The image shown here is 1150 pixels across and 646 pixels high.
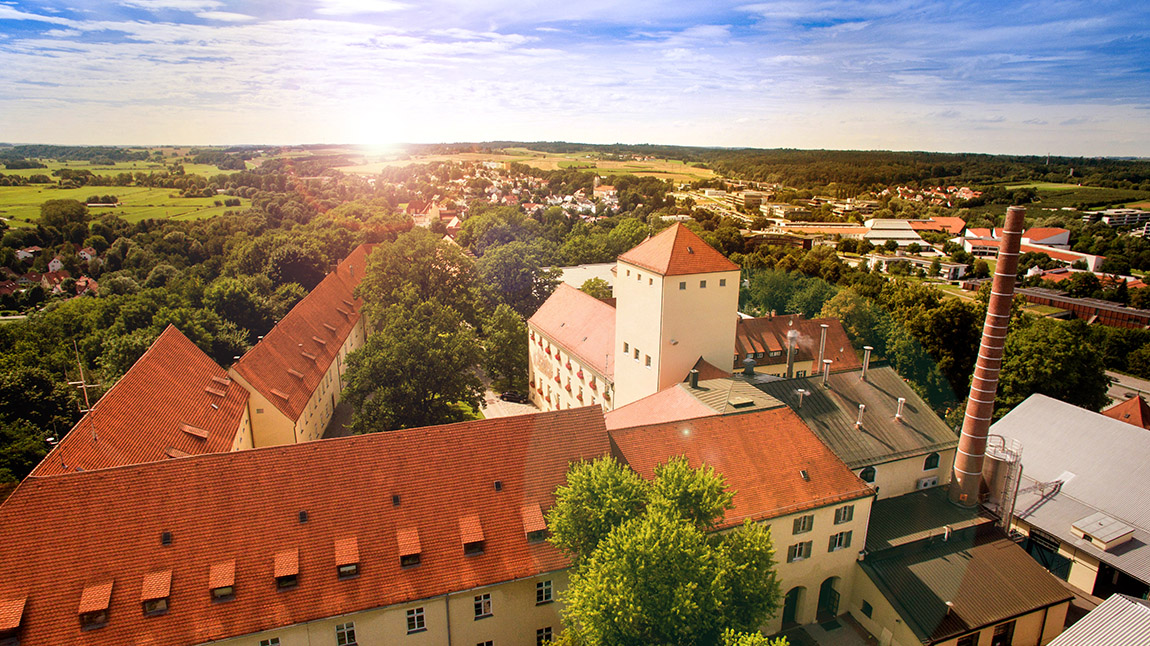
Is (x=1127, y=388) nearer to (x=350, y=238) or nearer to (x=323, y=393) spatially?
(x=323, y=393)

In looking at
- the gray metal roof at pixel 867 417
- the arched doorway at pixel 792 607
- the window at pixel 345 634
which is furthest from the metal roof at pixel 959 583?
the window at pixel 345 634

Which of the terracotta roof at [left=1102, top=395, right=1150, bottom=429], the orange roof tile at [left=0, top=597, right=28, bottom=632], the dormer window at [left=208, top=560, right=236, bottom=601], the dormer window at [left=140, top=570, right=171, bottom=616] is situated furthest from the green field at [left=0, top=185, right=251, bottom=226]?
the terracotta roof at [left=1102, top=395, right=1150, bottom=429]

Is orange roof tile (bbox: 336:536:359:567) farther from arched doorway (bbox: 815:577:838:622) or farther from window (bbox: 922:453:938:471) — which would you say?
window (bbox: 922:453:938:471)

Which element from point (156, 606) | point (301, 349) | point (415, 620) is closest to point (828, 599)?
point (415, 620)

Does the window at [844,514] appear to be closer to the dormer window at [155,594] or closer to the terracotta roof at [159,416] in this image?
the dormer window at [155,594]

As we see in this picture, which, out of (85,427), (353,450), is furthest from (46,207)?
(353,450)

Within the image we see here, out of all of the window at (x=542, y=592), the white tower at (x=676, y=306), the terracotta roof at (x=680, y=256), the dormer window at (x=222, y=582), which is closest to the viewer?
the dormer window at (x=222, y=582)
